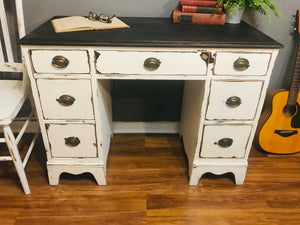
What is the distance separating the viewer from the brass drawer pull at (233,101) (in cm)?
117

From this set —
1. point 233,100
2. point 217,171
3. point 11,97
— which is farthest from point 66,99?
point 217,171

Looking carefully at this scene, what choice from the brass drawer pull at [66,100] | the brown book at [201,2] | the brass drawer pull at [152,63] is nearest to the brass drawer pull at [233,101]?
the brass drawer pull at [152,63]

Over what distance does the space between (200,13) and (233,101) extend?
0.47m

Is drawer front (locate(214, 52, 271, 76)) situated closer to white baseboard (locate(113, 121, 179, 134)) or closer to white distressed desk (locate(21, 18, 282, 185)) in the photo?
white distressed desk (locate(21, 18, 282, 185))

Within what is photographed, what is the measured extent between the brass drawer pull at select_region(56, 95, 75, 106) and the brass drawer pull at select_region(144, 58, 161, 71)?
1.20 feet

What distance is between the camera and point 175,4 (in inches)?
56.2

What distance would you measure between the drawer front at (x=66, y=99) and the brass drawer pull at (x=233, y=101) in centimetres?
63

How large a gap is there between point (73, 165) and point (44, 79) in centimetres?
50

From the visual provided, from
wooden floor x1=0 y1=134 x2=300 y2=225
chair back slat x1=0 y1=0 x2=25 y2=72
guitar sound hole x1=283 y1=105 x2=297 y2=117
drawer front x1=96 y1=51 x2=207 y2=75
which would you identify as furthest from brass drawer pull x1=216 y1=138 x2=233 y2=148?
chair back slat x1=0 y1=0 x2=25 y2=72

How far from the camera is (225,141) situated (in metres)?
1.29

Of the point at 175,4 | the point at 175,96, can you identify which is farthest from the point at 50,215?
the point at 175,4

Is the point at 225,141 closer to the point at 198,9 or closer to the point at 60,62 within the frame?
the point at 198,9

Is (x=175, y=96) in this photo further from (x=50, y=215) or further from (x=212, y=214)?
(x=50, y=215)

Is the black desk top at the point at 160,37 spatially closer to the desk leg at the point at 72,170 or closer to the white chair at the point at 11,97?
the white chair at the point at 11,97
